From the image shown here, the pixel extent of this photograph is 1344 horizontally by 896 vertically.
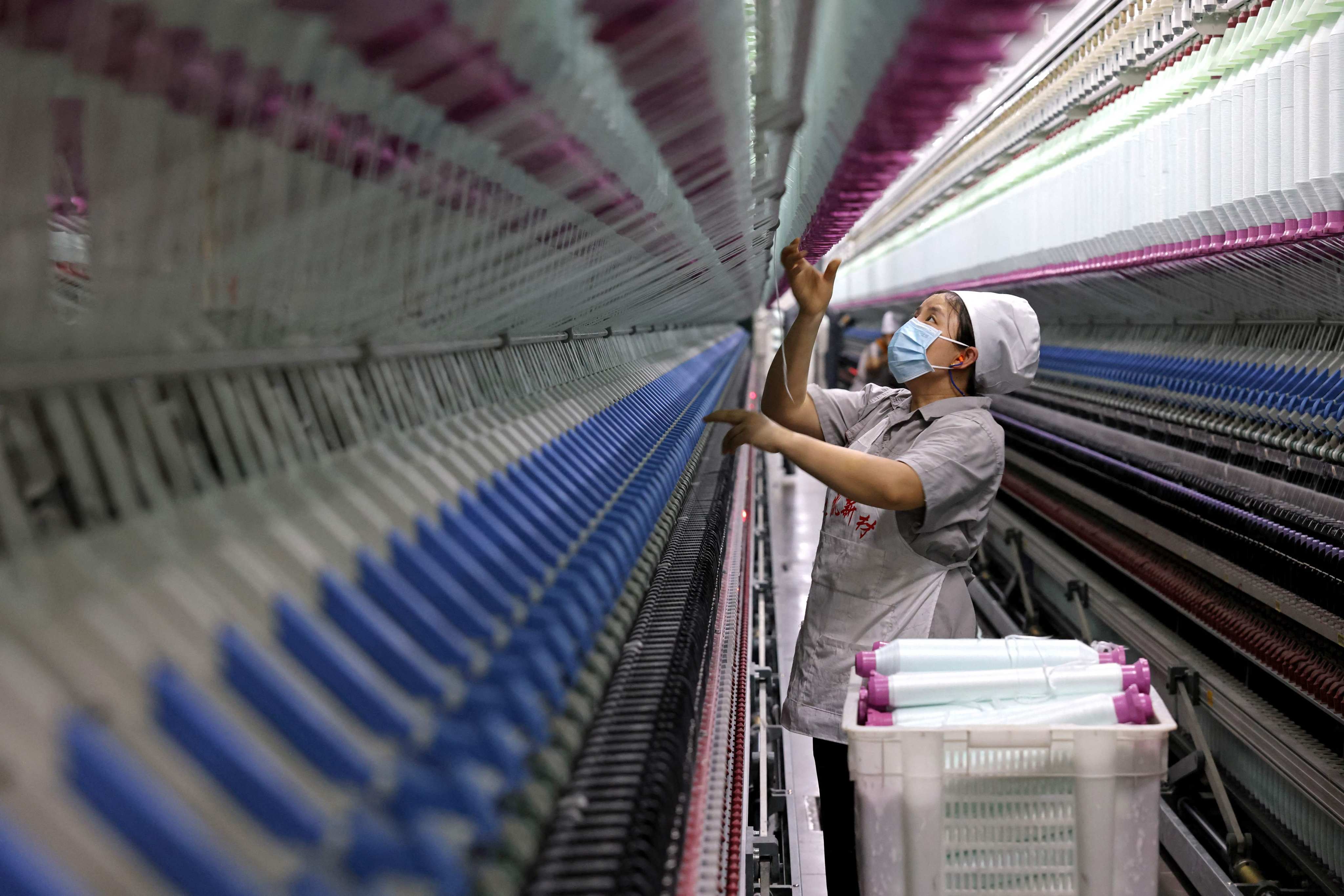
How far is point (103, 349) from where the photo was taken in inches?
29.1

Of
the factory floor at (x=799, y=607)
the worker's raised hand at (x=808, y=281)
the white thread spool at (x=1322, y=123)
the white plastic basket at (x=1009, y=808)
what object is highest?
the white thread spool at (x=1322, y=123)

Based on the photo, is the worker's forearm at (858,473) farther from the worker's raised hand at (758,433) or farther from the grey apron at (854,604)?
the grey apron at (854,604)

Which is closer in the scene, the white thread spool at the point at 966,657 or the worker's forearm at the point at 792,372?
the white thread spool at the point at 966,657

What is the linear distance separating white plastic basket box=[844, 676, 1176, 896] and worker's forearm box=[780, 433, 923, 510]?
0.48 meters

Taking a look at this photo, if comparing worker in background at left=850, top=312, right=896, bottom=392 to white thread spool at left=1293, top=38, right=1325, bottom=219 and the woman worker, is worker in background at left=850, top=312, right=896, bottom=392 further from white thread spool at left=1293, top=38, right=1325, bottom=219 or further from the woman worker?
the woman worker

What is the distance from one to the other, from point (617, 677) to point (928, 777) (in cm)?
64

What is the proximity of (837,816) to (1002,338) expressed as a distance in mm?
1198

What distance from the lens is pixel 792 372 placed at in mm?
2523

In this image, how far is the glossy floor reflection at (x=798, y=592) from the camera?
2551mm

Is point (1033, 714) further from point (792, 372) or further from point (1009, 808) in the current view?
point (792, 372)

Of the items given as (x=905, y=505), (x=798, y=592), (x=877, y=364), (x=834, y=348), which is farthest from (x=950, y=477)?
(x=834, y=348)

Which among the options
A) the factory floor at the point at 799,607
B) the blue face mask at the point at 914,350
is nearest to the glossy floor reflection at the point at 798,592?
the factory floor at the point at 799,607

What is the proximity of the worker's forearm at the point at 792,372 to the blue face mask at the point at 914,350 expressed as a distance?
0.62 ft

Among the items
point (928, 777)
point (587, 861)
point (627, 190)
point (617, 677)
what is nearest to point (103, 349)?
point (587, 861)
